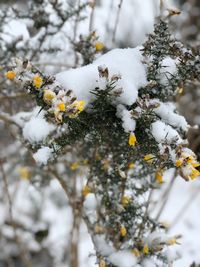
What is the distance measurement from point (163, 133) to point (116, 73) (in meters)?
0.36

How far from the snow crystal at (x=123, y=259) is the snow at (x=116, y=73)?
3.38 ft

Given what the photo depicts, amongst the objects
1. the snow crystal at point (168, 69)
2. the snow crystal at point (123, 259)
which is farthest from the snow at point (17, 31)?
the snow crystal at point (123, 259)

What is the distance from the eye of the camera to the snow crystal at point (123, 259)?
251 centimetres

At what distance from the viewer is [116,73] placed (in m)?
2.00

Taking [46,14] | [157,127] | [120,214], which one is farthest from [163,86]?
[46,14]

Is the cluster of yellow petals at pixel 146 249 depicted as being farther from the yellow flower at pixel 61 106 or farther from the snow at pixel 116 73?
the yellow flower at pixel 61 106

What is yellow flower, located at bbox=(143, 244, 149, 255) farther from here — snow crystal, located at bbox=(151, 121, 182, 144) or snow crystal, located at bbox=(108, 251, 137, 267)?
snow crystal, located at bbox=(151, 121, 182, 144)

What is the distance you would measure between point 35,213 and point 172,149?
16.5ft

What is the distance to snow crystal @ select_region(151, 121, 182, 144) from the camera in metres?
1.89

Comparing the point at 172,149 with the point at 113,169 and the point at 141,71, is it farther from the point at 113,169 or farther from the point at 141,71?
the point at 113,169

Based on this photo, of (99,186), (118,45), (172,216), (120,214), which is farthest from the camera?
(172,216)

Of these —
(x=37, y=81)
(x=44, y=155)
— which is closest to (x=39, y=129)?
(x=44, y=155)

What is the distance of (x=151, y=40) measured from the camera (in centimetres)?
202

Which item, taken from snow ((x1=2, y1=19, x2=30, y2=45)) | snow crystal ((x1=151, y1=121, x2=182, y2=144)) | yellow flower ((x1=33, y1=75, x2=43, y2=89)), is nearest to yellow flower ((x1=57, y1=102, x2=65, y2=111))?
yellow flower ((x1=33, y1=75, x2=43, y2=89))
